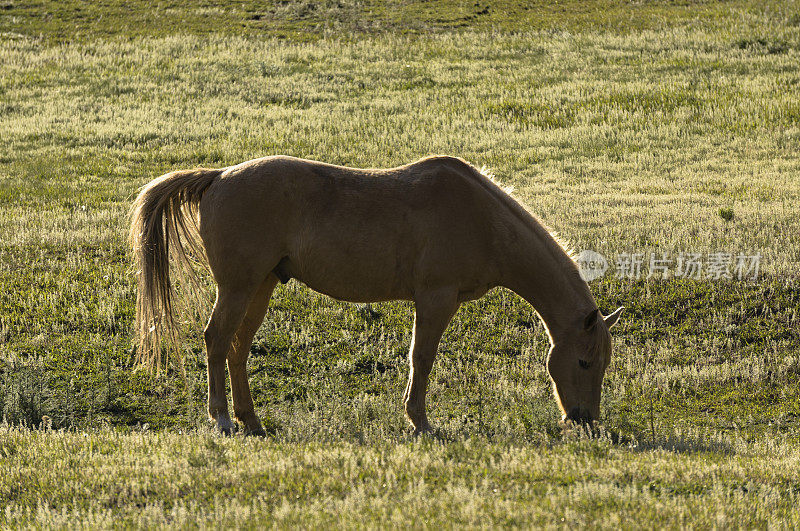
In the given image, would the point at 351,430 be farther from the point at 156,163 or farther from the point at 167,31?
the point at 167,31

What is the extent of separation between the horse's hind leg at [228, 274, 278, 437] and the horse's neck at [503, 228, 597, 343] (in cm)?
222

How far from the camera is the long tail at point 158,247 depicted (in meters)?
8.38

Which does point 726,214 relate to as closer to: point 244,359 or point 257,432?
point 244,359

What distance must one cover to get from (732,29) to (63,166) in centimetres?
2720

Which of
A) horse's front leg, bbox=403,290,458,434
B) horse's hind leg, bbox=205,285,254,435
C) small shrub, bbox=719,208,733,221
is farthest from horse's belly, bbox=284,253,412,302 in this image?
small shrub, bbox=719,208,733,221

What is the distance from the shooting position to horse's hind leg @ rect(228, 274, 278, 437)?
856cm

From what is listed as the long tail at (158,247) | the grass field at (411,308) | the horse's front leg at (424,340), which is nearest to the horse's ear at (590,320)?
the grass field at (411,308)

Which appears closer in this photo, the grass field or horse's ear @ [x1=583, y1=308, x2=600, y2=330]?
the grass field

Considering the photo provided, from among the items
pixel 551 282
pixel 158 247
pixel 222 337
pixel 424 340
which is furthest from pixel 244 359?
pixel 551 282

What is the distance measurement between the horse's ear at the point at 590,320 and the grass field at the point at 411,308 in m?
0.93

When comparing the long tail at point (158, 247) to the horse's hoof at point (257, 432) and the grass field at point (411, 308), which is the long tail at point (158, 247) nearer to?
the grass field at point (411, 308)

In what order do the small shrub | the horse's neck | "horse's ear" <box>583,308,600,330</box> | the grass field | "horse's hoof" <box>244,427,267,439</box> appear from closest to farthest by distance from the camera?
1. the grass field
2. "horse's ear" <box>583,308,600,330</box>
3. the horse's neck
4. "horse's hoof" <box>244,427,267,439</box>
5. the small shrub

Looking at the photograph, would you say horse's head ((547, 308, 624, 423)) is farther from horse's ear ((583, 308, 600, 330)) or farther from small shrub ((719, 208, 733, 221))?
small shrub ((719, 208, 733, 221))

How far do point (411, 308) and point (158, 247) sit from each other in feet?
15.5
